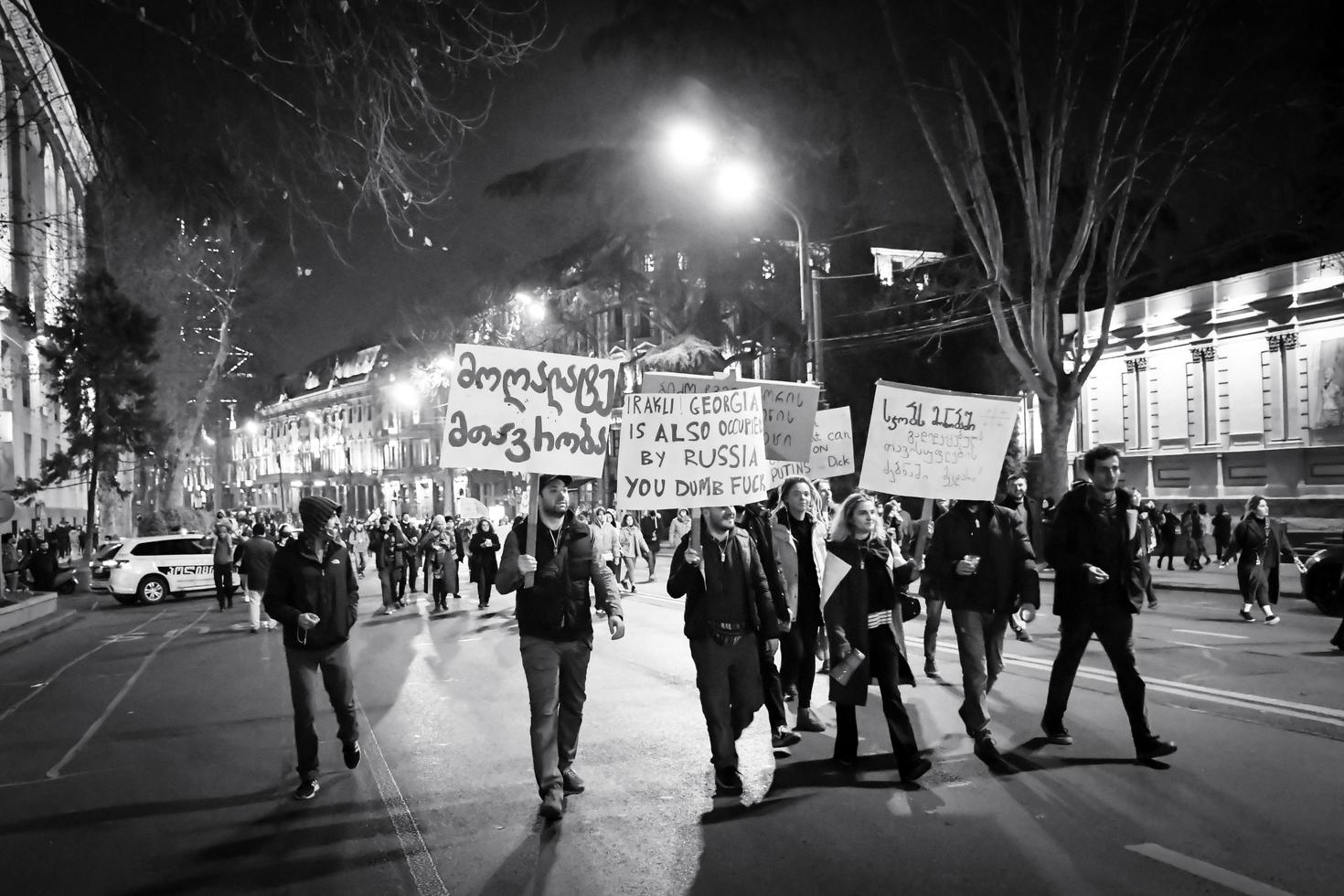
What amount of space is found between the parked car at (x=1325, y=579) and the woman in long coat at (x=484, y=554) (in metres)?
12.4

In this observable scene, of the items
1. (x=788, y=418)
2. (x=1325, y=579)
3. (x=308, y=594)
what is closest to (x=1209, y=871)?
(x=308, y=594)

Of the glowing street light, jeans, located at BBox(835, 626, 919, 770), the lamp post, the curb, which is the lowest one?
the curb

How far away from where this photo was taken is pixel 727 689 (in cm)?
611

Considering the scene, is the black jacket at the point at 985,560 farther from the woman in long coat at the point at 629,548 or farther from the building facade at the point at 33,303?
the building facade at the point at 33,303

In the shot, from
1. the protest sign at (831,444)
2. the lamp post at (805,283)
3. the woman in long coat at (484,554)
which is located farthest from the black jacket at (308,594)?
the lamp post at (805,283)

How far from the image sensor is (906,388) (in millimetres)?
8039

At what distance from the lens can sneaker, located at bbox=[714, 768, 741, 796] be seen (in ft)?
19.6

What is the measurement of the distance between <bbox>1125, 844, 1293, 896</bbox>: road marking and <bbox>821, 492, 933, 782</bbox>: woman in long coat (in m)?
1.43

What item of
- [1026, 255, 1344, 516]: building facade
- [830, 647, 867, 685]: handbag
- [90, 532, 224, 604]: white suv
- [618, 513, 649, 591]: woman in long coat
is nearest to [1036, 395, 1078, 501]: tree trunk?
[1026, 255, 1344, 516]: building facade

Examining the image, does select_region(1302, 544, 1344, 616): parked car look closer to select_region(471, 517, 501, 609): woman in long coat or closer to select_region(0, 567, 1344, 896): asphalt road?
select_region(0, 567, 1344, 896): asphalt road

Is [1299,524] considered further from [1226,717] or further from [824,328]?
[1226,717]

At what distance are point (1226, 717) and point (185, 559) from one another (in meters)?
23.7

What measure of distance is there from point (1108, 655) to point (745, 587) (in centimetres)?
240

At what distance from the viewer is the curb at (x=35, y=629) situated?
53.9ft
